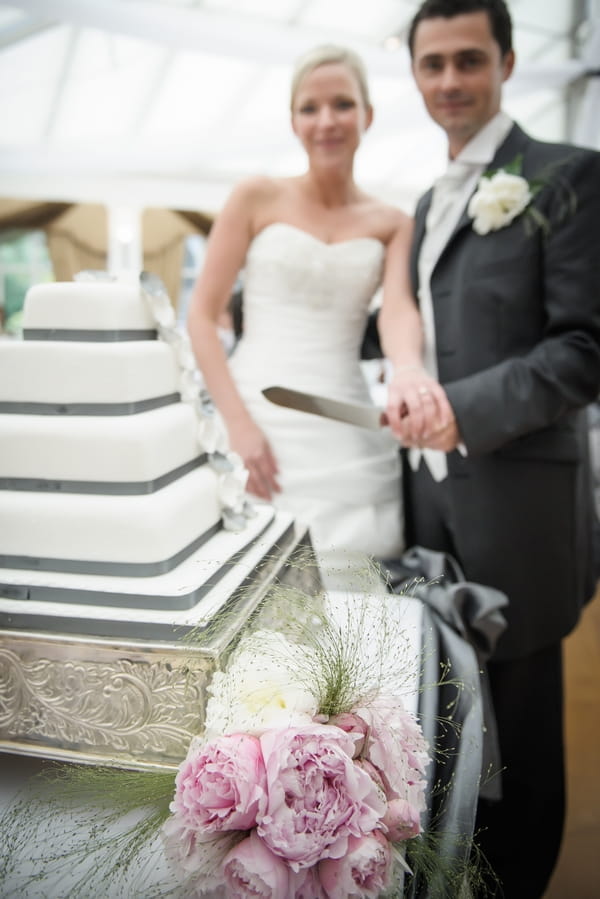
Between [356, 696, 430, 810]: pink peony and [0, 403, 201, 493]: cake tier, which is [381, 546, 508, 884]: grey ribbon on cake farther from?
[0, 403, 201, 493]: cake tier

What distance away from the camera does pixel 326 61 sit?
1.49 metres

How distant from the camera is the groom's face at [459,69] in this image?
4.75 feet

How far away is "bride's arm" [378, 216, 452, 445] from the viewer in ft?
4.42

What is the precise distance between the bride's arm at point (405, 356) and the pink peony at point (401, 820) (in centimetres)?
85

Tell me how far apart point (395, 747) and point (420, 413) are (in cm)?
83

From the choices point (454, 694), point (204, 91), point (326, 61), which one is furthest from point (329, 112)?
point (204, 91)

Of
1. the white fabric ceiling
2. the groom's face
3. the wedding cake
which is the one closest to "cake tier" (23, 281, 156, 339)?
the wedding cake

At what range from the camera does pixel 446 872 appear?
606 mm

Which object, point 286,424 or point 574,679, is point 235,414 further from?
point 574,679

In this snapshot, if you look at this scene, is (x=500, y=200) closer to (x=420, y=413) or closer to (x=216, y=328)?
(x=420, y=413)

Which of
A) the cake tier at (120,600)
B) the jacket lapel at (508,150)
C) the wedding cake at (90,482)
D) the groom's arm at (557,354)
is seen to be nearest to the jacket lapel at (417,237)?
the jacket lapel at (508,150)

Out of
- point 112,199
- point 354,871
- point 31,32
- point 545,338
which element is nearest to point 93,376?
point 354,871

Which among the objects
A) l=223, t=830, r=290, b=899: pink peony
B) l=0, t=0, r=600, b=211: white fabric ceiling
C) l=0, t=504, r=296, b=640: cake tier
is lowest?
l=223, t=830, r=290, b=899: pink peony

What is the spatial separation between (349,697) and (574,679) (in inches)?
106
